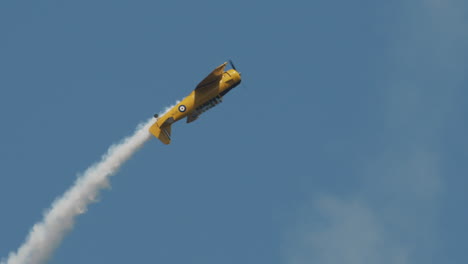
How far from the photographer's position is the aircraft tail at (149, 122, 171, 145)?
170 meters

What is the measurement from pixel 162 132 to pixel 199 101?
4672 millimetres

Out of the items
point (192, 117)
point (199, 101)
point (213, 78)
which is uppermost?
point (213, 78)

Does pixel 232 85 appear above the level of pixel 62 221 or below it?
above

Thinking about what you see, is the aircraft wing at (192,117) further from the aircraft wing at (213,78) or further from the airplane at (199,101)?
the aircraft wing at (213,78)

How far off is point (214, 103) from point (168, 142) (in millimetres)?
5754

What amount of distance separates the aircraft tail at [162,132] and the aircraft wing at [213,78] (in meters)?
4.83

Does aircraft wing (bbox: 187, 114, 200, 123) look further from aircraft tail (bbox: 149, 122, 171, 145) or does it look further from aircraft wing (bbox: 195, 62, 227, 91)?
aircraft wing (bbox: 195, 62, 227, 91)

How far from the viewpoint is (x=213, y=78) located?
169m

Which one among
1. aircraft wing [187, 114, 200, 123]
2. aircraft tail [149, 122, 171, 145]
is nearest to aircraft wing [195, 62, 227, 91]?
aircraft wing [187, 114, 200, 123]

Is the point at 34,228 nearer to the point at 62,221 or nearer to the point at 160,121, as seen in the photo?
the point at 62,221

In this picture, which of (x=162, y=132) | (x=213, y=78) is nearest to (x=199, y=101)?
(x=213, y=78)

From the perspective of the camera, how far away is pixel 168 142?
171 m

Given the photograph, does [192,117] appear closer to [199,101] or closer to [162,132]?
[199,101]

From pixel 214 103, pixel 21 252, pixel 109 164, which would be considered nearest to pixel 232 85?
pixel 214 103
